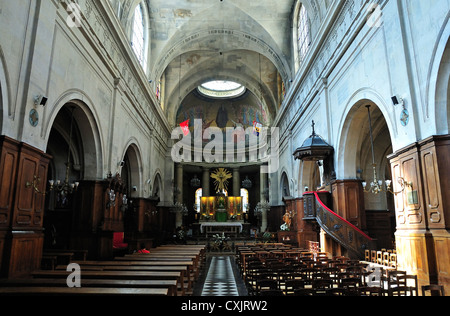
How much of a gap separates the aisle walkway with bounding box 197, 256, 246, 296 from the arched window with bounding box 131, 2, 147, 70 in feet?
36.8

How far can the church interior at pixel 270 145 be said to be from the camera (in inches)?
250

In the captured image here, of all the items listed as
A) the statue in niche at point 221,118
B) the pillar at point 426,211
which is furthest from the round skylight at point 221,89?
the pillar at point 426,211

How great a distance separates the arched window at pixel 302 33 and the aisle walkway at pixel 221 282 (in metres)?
10.8

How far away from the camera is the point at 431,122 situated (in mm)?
6621

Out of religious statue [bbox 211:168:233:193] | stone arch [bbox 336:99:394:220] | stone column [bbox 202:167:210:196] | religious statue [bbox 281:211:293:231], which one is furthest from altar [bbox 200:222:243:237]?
stone arch [bbox 336:99:394:220]

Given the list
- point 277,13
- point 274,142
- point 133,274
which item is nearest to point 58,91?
point 133,274

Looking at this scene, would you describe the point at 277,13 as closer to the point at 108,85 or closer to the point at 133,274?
the point at 108,85

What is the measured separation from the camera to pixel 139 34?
1703 centimetres

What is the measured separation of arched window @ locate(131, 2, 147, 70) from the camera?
1606 cm

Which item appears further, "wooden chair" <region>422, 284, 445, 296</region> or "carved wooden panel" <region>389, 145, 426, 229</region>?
"carved wooden panel" <region>389, 145, 426, 229</region>

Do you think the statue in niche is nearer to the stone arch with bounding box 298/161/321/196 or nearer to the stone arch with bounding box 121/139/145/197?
the stone arch with bounding box 121/139/145/197

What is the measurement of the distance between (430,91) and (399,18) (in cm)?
219

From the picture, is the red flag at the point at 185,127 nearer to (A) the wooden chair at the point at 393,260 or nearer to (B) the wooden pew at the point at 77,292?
(A) the wooden chair at the point at 393,260

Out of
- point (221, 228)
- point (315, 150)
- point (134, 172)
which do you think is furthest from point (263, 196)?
point (315, 150)
